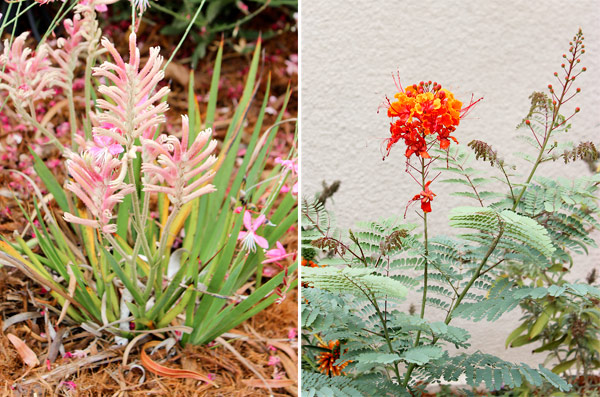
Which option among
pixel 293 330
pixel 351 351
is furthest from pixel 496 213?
pixel 293 330

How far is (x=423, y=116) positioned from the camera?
1164 millimetres

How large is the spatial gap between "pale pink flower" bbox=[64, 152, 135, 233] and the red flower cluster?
550 mm

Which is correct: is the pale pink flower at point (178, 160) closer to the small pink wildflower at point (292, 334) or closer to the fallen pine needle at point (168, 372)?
the fallen pine needle at point (168, 372)

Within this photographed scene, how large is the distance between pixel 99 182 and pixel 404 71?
46.0 inches

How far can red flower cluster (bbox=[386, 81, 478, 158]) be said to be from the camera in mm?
1160

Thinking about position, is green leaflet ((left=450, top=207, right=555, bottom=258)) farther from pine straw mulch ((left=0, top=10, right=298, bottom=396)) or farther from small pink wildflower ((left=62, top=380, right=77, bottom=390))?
small pink wildflower ((left=62, top=380, right=77, bottom=390))

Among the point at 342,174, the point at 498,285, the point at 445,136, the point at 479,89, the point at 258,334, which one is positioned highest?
the point at 479,89

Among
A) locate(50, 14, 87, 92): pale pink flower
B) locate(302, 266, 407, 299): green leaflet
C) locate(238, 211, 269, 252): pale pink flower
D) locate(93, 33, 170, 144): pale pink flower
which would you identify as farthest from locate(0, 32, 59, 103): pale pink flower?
locate(302, 266, 407, 299): green leaflet

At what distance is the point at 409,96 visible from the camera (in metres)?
1.21

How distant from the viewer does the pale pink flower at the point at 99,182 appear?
1.01 metres

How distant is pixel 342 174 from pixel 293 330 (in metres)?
0.57

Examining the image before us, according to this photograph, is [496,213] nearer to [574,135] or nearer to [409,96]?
[409,96]

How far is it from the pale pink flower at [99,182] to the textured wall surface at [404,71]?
0.86m

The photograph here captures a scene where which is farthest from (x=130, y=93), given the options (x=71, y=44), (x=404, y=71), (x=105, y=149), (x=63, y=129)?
(x=63, y=129)
